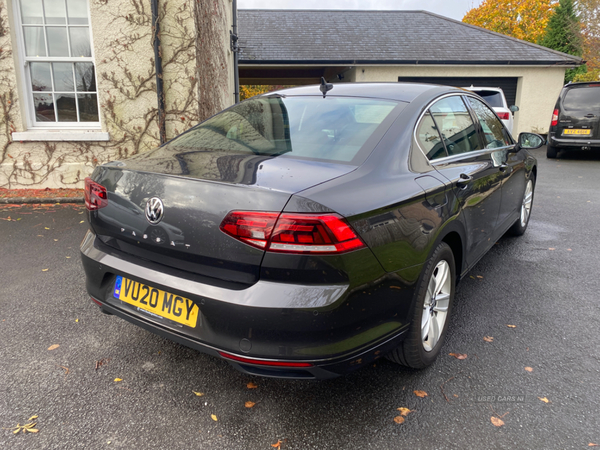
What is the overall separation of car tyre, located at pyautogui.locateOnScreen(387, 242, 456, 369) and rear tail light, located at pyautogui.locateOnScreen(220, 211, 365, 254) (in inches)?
27.5

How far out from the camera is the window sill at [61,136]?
7.11m

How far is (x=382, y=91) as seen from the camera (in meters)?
2.87

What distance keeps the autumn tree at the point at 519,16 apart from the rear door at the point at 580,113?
36.6 metres

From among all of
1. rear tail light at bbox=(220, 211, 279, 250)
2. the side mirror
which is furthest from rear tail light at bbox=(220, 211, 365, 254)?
the side mirror

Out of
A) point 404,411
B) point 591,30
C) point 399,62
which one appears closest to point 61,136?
point 404,411

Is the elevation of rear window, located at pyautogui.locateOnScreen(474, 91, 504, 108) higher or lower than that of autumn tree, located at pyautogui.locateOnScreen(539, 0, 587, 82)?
lower

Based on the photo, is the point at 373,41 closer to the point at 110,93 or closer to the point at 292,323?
the point at 110,93

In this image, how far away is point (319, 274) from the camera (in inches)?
71.4

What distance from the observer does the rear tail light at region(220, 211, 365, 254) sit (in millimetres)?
1791

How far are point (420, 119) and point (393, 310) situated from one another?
1150 mm

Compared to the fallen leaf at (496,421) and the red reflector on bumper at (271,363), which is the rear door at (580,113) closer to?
the fallen leaf at (496,421)

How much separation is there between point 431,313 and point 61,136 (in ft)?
22.1

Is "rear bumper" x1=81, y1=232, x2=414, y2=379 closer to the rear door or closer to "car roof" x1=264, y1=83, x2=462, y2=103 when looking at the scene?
"car roof" x1=264, y1=83, x2=462, y2=103

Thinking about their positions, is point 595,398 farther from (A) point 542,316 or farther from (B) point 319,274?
(B) point 319,274
